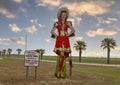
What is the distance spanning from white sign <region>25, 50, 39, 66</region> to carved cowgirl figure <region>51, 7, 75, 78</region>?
1742 mm

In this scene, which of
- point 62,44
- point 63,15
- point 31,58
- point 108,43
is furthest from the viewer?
point 108,43

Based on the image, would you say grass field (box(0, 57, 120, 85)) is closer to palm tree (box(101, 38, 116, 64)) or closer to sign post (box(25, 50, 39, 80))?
sign post (box(25, 50, 39, 80))

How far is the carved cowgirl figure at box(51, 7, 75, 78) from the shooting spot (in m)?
23.8

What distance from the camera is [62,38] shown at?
23891 millimetres

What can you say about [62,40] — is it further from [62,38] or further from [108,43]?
[108,43]

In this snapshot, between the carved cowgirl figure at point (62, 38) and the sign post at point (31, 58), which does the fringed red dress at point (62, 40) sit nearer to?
the carved cowgirl figure at point (62, 38)

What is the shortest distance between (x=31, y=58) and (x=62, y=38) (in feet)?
9.80

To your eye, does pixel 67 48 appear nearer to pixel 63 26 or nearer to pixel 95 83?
pixel 63 26

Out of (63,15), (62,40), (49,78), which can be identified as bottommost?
(49,78)

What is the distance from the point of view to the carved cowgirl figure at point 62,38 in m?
23.8

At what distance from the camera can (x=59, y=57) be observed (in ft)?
79.4

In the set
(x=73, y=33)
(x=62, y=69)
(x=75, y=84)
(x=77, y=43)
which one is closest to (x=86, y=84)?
(x=75, y=84)

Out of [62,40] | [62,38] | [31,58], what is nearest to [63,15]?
[62,38]

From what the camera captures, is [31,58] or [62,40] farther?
[62,40]
